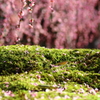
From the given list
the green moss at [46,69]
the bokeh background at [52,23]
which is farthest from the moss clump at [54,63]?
the bokeh background at [52,23]

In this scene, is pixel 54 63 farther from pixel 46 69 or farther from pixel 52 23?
pixel 52 23

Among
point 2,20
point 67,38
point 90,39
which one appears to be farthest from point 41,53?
point 90,39

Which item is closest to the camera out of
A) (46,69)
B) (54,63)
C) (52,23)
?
(46,69)

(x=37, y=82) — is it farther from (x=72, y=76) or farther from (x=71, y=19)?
(x=71, y=19)

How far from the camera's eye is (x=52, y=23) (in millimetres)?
10031

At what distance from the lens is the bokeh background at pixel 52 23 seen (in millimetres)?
8695

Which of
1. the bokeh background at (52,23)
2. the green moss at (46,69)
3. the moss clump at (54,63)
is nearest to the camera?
the green moss at (46,69)

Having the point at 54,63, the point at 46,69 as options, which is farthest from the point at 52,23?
the point at 46,69

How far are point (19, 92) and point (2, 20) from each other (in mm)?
6283

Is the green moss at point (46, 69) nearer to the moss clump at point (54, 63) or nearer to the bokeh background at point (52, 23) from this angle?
the moss clump at point (54, 63)

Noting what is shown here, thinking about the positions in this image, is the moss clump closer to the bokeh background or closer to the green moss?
the green moss

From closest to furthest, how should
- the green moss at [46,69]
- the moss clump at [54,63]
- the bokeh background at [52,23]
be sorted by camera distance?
the green moss at [46,69] < the moss clump at [54,63] < the bokeh background at [52,23]

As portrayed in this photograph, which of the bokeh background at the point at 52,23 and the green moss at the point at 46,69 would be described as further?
the bokeh background at the point at 52,23

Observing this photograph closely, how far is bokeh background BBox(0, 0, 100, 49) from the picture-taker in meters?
8.70
